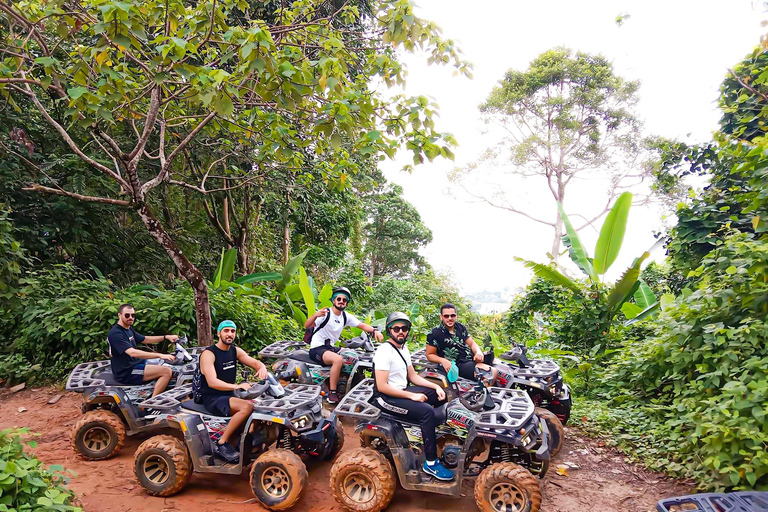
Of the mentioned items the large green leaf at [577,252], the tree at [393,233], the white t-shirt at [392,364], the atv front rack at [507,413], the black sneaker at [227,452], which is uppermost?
the tree at [393,233]

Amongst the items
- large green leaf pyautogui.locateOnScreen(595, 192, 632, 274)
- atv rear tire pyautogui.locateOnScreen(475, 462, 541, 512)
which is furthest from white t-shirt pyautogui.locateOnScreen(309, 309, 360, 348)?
large green leaf pyautogui.locateOnScreen(595, 192, 632, 274)

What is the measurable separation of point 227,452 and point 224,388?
592 millimetres

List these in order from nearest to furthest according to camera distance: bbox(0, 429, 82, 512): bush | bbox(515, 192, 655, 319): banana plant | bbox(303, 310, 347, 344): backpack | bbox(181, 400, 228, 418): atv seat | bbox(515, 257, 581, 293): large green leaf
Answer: bbox(0, 429, 82, 512): bush → bbox(181, 400, 228, 418): atv seat → bbox(303, 310, 347, 344): backpack → bbox(515, 192, 655, 319): banana plant → bbox(515, 257, 581, 293): large green leaf

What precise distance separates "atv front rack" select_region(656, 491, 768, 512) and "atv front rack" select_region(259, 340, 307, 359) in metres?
4.98

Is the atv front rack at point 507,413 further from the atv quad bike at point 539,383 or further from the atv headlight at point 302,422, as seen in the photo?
the atv headlight at point 302,422

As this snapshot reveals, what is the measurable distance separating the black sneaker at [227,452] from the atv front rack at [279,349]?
2.42 meters

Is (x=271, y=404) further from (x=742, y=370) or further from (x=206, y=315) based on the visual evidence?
(x=742, y=370)

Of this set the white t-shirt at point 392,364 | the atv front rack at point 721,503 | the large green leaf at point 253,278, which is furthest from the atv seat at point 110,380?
the atv front rack at point 721,503

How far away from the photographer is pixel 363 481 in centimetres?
401

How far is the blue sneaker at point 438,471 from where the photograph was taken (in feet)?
12.8

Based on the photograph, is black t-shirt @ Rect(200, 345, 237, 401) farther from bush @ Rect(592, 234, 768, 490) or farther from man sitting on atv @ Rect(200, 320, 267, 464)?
bush @ Rect(592, 234, 768, 490)

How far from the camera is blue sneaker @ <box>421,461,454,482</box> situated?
3.91 metres

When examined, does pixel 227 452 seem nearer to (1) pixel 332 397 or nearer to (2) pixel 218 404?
(2) pixel 218 404

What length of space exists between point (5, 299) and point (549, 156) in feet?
60.9
